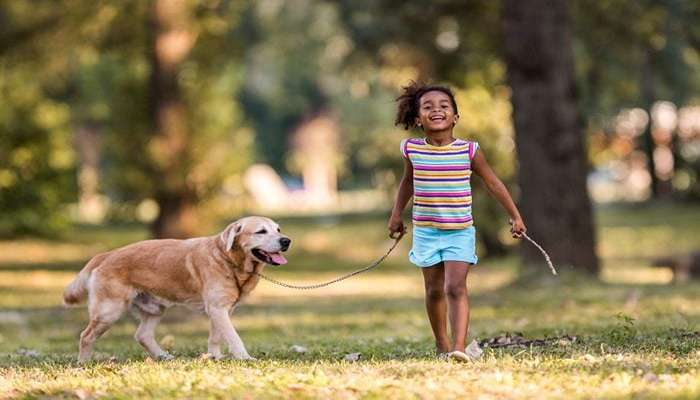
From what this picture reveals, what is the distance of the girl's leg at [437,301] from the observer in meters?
9.16

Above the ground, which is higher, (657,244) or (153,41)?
(153,41)

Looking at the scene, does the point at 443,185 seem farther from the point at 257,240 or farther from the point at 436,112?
the point at 257,240

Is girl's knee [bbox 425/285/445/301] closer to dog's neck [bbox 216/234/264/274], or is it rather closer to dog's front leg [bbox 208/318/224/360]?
dog's neck [bbox 216/234/264/274]

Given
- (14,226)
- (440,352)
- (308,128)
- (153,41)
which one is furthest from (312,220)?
(440,352)

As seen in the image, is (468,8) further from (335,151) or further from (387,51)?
(335,151)

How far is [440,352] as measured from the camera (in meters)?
9.43

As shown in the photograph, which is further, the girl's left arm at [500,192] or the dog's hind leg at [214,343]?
the dog's hind leg at [214,343]

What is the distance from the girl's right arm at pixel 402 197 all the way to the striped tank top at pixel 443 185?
5.2 inches

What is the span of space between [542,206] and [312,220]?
29.5m

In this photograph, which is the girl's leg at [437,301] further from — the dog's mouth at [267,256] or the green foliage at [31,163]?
the green foliage at [31,163]

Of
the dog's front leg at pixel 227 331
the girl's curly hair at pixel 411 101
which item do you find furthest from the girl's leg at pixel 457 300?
the dog's front leg at pixel 227 331

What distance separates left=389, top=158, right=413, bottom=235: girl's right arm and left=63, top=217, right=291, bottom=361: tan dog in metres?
0.88

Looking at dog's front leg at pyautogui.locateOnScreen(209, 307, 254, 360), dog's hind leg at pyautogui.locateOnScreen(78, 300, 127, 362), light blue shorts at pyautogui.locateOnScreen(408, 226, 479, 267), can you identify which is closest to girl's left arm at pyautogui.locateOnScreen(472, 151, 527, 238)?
light blue shorts at pyautogui.locateOnScreen(408, 226, 479, 267)

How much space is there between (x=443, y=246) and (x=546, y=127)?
10.9 metres
